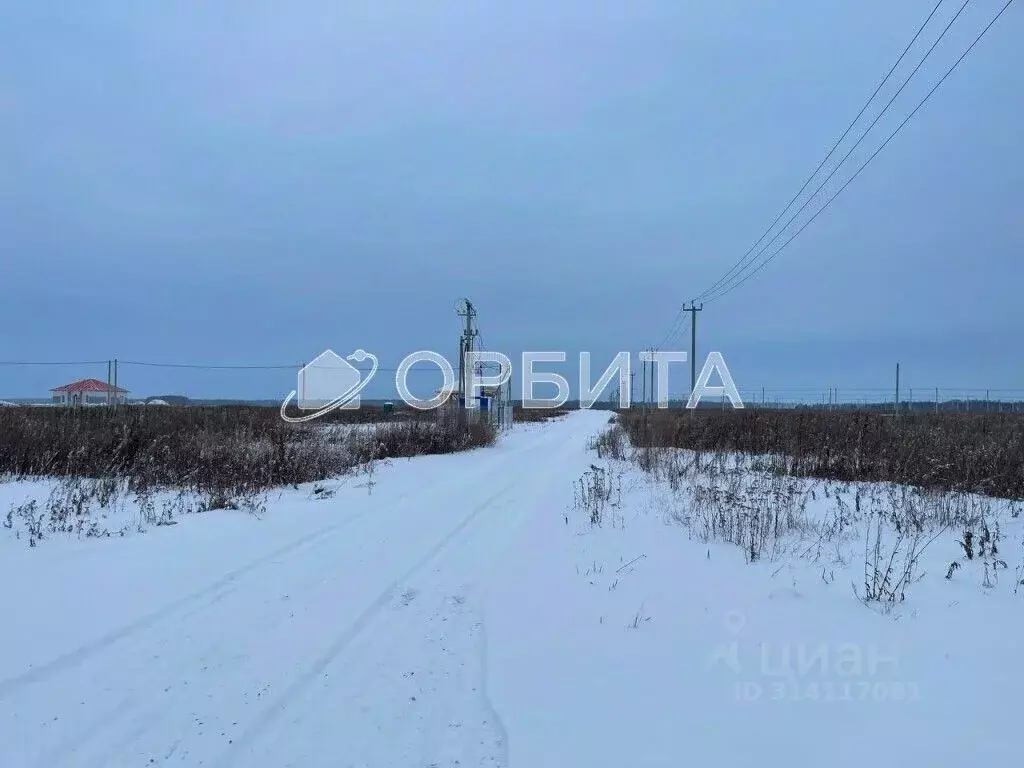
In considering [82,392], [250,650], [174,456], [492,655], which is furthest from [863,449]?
[82,392]

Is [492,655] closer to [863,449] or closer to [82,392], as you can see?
[863,449]

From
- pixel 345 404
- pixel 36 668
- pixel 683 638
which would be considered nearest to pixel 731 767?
pixel 683 638

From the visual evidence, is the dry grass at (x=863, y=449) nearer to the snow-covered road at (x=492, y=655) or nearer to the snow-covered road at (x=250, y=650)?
the snow-covered road at (x=492, y=655)

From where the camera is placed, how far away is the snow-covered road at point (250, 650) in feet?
8.25

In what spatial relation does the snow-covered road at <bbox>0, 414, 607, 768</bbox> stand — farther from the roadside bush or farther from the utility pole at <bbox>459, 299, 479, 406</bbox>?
the utility pole at <bbox>459, 299, 479, 406</bbox>

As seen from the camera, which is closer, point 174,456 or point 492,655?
point 492,655

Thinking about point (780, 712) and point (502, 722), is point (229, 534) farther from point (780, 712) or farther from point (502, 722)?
point (780, 712)

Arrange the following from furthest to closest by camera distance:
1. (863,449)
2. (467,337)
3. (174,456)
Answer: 1. (467,337)
2. (863,449)
3. (174,456)

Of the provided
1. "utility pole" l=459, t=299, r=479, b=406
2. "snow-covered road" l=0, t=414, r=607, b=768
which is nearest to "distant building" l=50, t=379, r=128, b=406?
"utility pole" l=459, t=299, r=479, b=406

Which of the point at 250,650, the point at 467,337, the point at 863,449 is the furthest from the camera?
the point at 467,337

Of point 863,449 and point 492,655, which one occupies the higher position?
point 863,449

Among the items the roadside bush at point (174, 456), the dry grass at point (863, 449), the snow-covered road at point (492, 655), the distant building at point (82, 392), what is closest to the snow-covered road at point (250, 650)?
the snow-covered road at point (492, 655)

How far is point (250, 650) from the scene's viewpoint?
3.40 m

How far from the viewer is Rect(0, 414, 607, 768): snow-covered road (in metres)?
2.52
